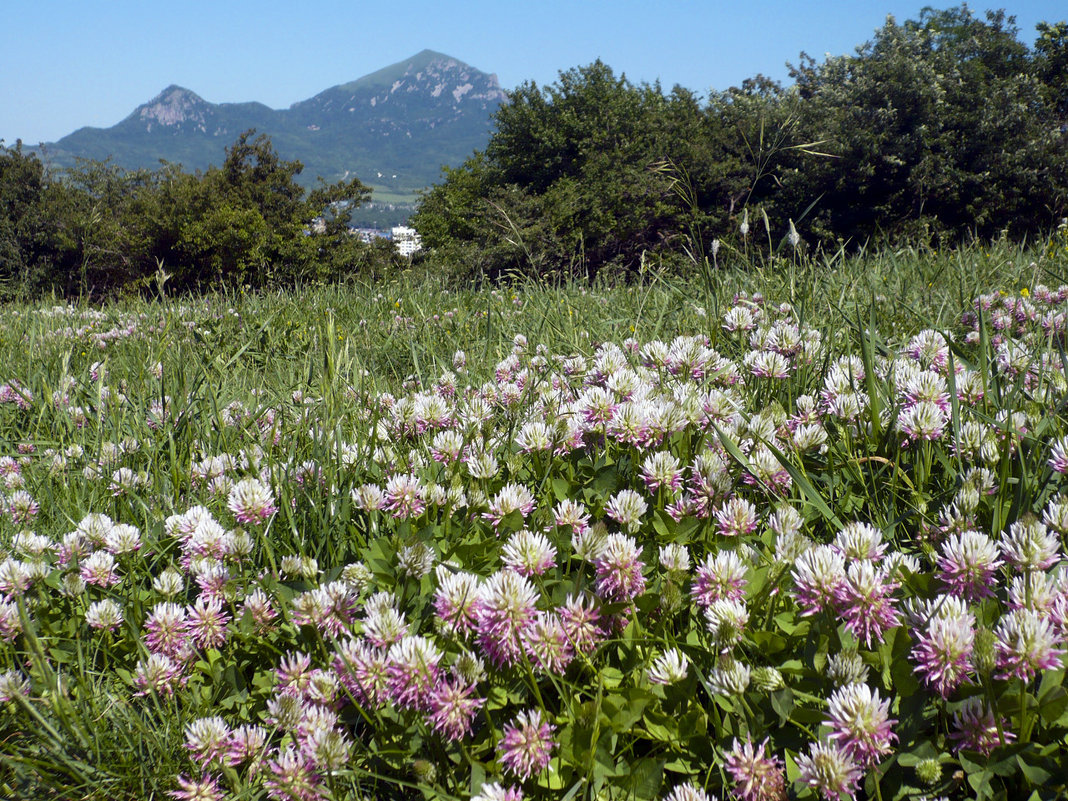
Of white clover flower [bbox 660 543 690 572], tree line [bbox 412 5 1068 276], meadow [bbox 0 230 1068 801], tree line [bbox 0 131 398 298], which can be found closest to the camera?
meadow [bbox 0 230 1068 801]

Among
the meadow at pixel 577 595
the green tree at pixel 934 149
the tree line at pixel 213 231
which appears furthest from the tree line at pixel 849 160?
the meadow at pixel 577 595

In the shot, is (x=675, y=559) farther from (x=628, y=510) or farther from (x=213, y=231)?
(x=213, y=231)

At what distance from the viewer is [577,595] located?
52.6 inches

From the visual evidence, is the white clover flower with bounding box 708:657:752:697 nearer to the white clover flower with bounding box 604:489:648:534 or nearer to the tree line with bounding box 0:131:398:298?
the white clover flower with bounding box 604:489:648:534

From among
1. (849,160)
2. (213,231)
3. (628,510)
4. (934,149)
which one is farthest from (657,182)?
→ (628,510)

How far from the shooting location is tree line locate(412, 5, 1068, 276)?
2870cm

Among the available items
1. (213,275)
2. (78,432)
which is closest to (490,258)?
(213,275)

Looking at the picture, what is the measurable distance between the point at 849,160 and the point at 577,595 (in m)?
33.5

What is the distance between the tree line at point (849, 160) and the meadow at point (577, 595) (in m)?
20.2

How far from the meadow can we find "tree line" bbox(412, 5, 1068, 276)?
66.4ft

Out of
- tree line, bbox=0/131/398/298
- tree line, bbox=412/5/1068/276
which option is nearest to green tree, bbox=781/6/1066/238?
tree line, bbox=412/5/1068/276

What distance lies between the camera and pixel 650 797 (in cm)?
117

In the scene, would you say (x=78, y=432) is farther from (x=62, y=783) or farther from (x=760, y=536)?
(x=760, y=536)

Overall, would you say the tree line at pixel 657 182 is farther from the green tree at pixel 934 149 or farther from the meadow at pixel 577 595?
the meadow at pixel 577 595
